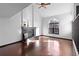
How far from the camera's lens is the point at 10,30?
4812 mm

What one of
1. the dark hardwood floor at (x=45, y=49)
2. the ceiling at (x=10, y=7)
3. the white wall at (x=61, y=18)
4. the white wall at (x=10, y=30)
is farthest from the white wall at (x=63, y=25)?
the white wall at (x=10, y=30)

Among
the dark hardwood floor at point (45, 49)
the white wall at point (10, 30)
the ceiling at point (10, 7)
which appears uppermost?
the ceiling at point (10, 7)

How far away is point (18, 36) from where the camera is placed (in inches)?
214

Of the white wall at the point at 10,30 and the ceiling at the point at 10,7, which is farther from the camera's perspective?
the white wall at the point at 10,30

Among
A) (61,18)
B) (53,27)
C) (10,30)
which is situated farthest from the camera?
(10,30)

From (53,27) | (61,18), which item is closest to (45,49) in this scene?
(53,27)

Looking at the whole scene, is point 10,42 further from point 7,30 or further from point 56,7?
point 56,7

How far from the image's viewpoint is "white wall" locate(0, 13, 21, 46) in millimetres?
4348

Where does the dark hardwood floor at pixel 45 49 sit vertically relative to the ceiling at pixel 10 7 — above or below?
below

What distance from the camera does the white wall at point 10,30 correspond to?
435 centimetres

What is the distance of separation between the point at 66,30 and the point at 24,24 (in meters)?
2.75

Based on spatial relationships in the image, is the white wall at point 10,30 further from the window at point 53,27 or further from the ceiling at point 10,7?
the window at point 53,27

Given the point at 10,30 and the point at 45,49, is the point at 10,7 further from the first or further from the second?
the point at 45,49

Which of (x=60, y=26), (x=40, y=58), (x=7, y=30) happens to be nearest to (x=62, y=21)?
(x=60, y=26)
